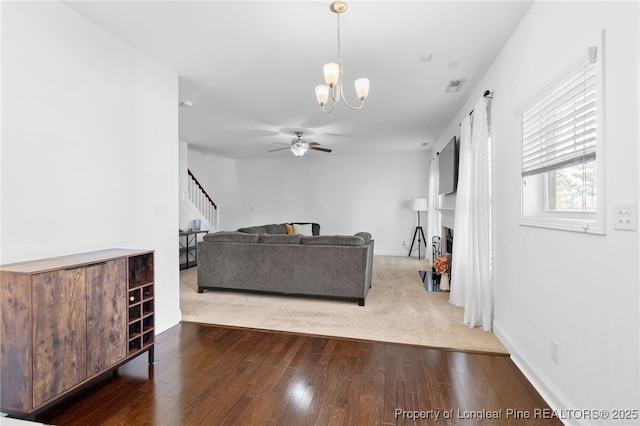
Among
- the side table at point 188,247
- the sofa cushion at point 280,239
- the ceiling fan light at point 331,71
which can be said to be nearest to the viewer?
the ceiling fan light at point 331,71

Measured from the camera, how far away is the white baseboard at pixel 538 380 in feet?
5.71

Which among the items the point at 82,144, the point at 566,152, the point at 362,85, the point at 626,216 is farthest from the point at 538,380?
the point at 82,144

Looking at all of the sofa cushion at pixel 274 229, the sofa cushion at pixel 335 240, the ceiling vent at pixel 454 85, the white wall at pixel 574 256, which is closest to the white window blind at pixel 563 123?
the white wall at pixel 574 256

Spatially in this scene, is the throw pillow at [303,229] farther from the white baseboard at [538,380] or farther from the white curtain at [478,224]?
the white baseboard at [538,380]

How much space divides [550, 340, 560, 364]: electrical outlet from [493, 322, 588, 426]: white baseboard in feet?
0.56

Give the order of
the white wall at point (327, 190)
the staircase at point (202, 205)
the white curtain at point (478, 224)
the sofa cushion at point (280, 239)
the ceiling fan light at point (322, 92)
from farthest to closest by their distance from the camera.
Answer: the white wall at point (327, 190)
the staircase at point (202, 205)
the sofa cushion at point (280, 239)
the white curtain at point (478, 224)
the ceiling fan light at point (322, 92)

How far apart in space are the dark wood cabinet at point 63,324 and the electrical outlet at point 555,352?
2819 mm

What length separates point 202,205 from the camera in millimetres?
7418

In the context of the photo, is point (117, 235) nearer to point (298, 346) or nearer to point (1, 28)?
point (1, 28)

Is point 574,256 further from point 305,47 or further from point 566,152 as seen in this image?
point 305,47

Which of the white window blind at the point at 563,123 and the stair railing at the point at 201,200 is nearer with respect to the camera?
the white window blind at the point at 563,123

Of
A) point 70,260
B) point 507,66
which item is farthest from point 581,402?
point 70,260

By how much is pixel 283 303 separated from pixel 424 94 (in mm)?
3207

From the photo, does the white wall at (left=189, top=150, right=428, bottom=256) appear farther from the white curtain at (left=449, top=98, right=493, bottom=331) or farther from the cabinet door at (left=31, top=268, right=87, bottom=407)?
the cabinet door at (left=31, top=268, right=87, bottom=407)
